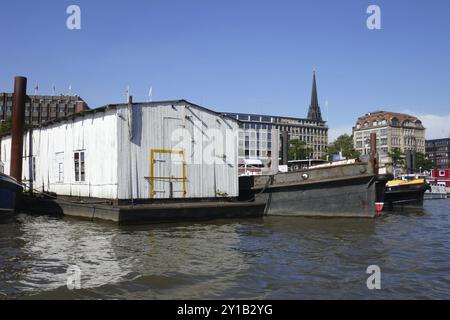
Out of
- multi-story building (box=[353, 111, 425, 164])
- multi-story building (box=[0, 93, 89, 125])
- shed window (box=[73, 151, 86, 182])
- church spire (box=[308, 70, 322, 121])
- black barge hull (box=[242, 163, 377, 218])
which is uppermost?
church spire (box=[308, 70, 322, 121])

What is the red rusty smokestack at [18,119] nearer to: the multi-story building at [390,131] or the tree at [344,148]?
the tree at [344,148]

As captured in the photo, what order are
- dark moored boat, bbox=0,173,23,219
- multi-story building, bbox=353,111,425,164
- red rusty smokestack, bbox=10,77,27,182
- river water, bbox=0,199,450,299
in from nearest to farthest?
river water, bbox=0,199,450,299
dark moored boat, bbox=0,173,23,219
red rusty smokestack, bbox=10,77,27,182
multi-story building, bbox=353,111,425,164

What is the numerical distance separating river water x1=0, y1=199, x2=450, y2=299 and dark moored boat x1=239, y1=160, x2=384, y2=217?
2.99 metres

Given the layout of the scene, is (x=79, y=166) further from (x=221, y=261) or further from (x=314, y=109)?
(x=314, y=109)

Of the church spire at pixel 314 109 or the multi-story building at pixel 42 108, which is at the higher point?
the church spire at pixel 314 109

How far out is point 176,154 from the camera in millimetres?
17078

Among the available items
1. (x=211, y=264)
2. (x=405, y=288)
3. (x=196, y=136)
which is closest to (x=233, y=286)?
(x=211, y=264)

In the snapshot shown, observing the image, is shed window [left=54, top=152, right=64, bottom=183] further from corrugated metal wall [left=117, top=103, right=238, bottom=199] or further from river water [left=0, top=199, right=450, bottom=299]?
corrugated metal wall [left=117, top=103, right=238, bottom=199]

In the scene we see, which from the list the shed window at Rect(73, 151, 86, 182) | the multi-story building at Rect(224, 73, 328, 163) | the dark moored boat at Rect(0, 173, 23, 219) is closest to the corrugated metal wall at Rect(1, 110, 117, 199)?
the shed window at Rect(73, 151, 86, 182)

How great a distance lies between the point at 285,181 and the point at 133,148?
23.0 ft

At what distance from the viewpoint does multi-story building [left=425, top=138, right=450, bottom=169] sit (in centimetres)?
14212

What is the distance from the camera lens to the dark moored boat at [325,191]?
17.5 m

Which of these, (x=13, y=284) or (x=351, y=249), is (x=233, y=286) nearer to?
(x=13, y=284)

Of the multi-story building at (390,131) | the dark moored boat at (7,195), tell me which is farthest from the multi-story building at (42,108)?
the dark moored boat at (7,195)
